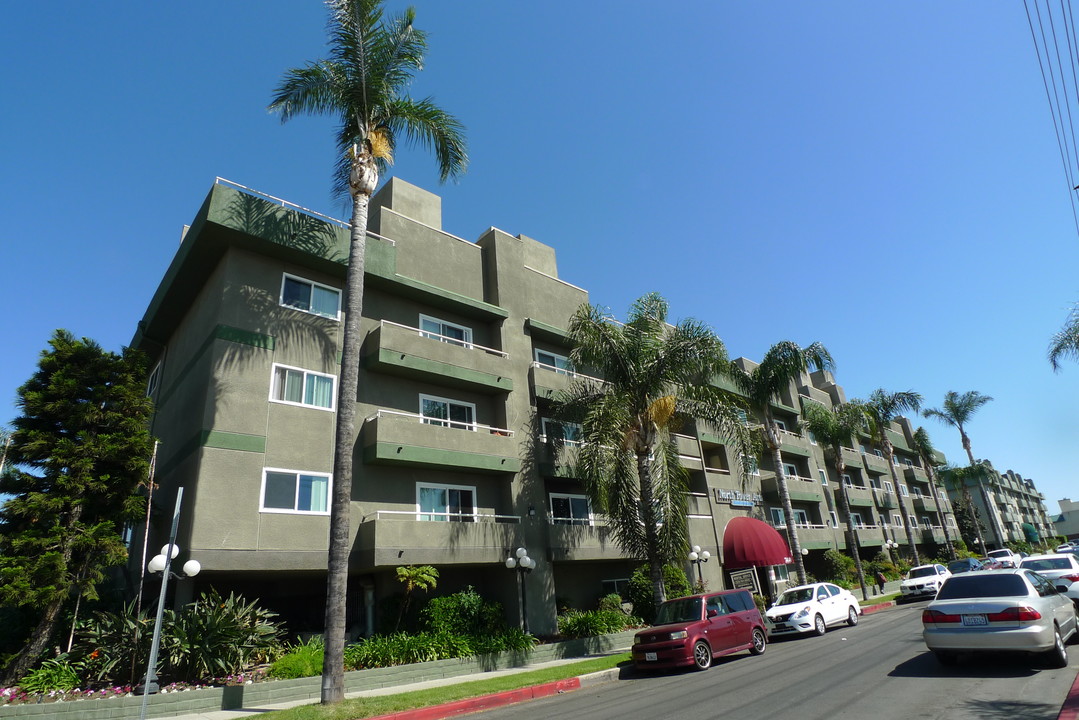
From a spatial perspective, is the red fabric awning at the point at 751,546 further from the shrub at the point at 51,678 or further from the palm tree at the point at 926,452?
the palm tree at the point at 926,452

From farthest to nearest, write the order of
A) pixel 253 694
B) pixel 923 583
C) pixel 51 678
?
pixel 923 583 < pixel 51 678 < pixel 253 694

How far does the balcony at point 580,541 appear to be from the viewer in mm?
23266

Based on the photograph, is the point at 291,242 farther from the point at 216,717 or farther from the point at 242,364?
the point at 216,717

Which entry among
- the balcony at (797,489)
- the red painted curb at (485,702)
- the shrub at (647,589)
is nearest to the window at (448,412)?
the shrub at (647,589)

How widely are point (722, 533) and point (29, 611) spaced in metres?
27.3

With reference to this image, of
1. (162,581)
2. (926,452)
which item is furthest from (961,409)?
(162,581)

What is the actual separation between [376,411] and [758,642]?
46.0 feet

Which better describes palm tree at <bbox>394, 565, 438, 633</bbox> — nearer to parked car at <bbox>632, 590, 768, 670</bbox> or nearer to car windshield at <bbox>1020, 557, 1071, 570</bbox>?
parked car at <bbox>632, 590, 768, 670</bbox>

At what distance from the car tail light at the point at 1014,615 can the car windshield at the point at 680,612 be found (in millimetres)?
7365

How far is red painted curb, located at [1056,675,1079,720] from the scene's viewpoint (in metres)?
7.46

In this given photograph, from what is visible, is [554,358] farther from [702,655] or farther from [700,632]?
[702,655]

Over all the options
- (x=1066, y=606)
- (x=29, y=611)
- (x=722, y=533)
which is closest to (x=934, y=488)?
(x=722, y=533)

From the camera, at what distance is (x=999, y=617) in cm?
1046

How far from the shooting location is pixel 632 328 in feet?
74.7
